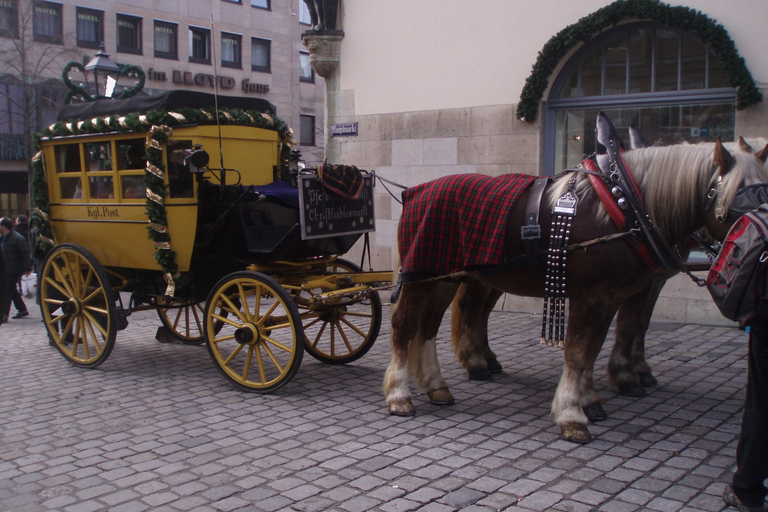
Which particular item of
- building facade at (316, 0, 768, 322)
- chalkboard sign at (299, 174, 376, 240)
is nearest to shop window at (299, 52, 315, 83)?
building facade at (316, 0, 768, 322)

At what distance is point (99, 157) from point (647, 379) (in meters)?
5.02

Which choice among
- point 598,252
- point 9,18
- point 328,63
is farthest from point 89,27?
point 598,252

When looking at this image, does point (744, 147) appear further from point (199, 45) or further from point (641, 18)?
point (199, 45)

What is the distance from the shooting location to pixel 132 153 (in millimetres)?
6203

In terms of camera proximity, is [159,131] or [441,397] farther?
[159,131]

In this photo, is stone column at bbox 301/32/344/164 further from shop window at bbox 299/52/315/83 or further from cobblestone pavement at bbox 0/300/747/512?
shop window at bbox 299/52/315/83

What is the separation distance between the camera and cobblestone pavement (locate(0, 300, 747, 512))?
11.6 ft

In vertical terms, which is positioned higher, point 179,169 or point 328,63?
point 328,63

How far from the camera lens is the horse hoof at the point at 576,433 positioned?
167 inches

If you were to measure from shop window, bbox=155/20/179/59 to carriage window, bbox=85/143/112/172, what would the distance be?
79.9 feet

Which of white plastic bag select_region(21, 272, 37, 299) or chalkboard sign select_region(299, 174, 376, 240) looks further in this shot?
white plastic bag select_region(21, 272, 37, 299)

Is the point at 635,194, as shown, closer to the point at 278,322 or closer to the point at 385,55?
the point at 278,322

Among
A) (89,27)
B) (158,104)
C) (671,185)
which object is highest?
(89,27)

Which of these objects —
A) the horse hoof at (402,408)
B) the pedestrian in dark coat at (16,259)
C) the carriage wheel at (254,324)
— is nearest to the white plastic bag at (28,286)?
the pedestrian in dark coat at (16,259)
